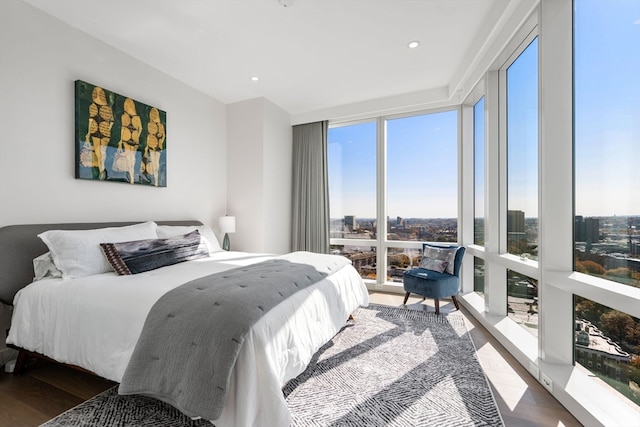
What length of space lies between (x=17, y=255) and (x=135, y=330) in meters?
1.36

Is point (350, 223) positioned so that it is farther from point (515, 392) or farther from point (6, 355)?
point (6, 355)

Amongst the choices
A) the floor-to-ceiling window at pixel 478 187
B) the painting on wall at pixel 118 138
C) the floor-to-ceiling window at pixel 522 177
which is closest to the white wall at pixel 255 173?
the painting on wall at pixel 118 138

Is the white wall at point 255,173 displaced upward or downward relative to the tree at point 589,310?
upward

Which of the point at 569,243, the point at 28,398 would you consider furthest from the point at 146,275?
the point at 569,243

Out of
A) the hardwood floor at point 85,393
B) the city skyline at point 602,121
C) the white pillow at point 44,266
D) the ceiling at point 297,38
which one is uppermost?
the ceiling at point 297,38

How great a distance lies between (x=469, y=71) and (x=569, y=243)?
207 cm

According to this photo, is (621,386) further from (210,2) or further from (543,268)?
(210,2)

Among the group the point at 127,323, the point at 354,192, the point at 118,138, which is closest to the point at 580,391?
the point at 127,323

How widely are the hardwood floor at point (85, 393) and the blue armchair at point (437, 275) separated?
88 cm

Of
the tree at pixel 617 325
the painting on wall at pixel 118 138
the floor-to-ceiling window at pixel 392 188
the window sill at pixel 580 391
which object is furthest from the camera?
the floor-to-ceiling window at pixel 392 188

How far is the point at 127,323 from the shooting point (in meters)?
1.55

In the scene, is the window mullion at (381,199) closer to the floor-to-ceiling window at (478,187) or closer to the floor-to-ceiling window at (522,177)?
the floor-to-ceiling window at (478,187)

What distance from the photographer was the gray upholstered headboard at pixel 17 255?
6.57 ft

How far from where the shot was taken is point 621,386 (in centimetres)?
156
